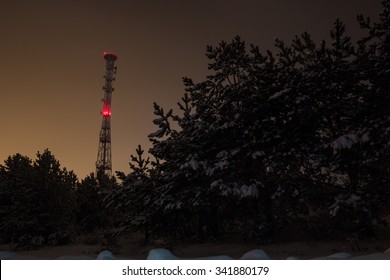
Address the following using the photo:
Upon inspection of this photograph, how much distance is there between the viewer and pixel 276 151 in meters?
12.1

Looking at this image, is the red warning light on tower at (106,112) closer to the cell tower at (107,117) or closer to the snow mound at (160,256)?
the cell tower at (107,117)

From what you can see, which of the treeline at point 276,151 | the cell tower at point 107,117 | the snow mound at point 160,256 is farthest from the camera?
the cell tower at point 107,117

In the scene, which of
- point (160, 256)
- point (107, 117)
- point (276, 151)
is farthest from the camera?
point (107, 117)

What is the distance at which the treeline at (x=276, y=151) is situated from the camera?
35.9 ft

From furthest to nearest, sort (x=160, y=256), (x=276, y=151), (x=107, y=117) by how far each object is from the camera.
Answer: (x=107, y=117) < (x=276, y=151) < (x=160, y=256)

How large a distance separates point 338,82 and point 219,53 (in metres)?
4.19

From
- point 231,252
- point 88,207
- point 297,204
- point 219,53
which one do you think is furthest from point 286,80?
point 88,207

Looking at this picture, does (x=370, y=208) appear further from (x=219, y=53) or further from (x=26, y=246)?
(x=26, y=246)

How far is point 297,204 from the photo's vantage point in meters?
11.4

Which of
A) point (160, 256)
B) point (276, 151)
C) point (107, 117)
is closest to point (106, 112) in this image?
point (107, 117)

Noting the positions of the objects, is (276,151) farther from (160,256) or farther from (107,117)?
(107,117)

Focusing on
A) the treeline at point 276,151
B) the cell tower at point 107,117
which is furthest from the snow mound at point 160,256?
the cell tower at point 107,117

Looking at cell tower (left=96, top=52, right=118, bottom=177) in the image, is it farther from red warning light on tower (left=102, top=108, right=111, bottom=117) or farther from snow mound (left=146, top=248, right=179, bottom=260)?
snow mound (left=146, top=248, right=179, bottom=260)

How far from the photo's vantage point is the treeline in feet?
35.9
